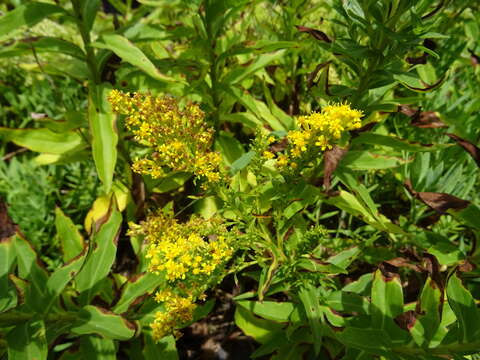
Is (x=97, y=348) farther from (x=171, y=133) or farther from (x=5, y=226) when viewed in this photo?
(x=171, y=133)

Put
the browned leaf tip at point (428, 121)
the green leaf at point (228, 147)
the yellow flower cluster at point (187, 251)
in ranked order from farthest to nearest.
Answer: the green leaf at point (228, 147) < the browned leaf tip at point (428, 121) < the yellow flower cluster at point (187, 251)

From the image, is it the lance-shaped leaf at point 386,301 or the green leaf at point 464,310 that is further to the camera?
the lance-shaped leaf at point 386,301

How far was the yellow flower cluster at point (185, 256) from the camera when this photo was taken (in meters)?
0.91

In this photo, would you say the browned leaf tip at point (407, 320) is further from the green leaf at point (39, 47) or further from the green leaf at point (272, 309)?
the green leaf at point (39, 47)

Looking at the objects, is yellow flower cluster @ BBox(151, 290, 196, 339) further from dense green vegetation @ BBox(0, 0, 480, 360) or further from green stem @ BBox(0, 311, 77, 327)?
green stem @ BBox(0, 311, 77, 327)

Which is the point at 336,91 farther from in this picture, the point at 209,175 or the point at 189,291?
the point at 189,291

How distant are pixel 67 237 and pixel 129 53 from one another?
0.85 metres

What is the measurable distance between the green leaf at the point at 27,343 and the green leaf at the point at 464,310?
1205 millimetres

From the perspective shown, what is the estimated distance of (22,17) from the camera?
126 cm

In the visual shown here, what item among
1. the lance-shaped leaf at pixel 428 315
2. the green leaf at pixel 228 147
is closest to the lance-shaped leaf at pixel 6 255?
the green leaf at pixel 228 147

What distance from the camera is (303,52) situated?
204cm

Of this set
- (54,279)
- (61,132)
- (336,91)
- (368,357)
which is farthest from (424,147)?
(61,132)

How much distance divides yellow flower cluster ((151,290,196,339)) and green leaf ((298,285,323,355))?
0.38 metres

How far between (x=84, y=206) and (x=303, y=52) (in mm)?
1538
